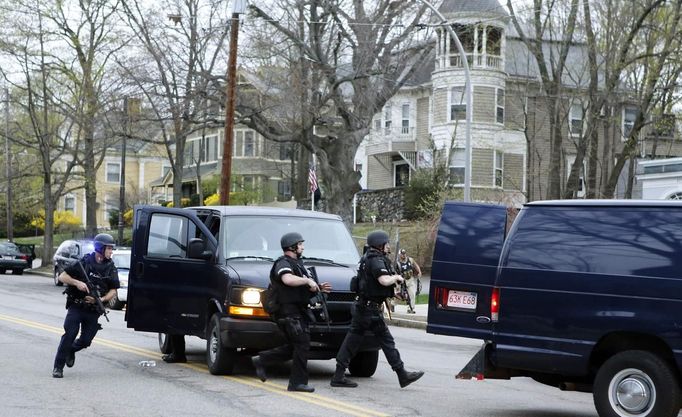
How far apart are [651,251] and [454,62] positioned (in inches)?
1606

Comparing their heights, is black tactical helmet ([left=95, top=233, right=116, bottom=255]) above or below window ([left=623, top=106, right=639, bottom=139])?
below

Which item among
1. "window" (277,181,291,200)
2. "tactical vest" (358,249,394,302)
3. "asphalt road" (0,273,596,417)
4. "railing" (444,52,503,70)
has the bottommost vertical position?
"asphalt road" (0,273,596,417)

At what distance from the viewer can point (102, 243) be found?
43.2ft

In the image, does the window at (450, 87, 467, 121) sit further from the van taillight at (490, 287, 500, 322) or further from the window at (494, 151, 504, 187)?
the van taillight at (490, 287, 500, 322)

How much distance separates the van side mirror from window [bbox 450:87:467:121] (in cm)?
3629

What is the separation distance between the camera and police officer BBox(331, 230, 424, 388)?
37.8 feet

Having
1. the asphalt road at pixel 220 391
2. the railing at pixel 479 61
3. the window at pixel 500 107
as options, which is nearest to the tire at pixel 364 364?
the asphalt road at pixel 220 391

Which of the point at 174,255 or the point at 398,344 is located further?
the point at 398,344

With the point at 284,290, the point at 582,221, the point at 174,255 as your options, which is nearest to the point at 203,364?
the point at 174,255

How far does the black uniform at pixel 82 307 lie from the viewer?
1293cm

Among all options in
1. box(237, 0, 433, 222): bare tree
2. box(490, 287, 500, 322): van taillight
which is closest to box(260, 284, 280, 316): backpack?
box(490, 287, 500, 322): van taillight

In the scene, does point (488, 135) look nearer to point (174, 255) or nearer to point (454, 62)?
point (454, 62)

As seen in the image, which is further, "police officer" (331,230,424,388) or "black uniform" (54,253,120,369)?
"black uniform" (54,253,120,369)

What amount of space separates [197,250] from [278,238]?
1.10 m
